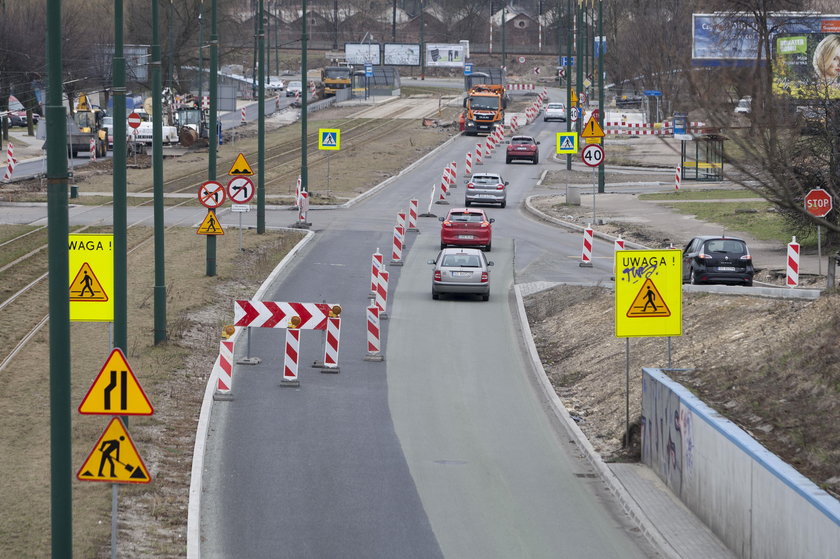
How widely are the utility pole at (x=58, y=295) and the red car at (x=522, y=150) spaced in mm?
59424

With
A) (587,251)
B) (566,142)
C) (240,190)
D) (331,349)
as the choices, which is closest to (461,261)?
(587,251)

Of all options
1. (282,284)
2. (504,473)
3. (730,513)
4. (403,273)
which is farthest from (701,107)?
(403,273)

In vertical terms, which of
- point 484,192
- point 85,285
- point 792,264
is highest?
point 484,192

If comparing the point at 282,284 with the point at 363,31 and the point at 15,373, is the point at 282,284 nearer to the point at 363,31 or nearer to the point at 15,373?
the point at 15,373

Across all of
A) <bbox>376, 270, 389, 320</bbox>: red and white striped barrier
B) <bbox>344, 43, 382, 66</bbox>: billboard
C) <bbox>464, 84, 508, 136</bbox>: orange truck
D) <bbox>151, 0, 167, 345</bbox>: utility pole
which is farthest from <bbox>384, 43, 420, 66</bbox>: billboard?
<bbox>151, 0, 167, 345</bbox>: utility pole

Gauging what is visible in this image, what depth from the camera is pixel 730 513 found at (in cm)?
1316

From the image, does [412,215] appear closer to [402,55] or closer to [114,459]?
[114,459]

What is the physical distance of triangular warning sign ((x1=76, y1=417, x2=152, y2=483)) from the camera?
11.1 m

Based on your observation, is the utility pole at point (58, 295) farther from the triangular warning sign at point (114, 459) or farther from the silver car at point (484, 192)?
the silver car at point (484, 192)

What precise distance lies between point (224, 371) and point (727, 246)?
14.4 metres

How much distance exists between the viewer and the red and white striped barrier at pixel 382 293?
92.2ft

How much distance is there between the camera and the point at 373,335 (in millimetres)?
24484

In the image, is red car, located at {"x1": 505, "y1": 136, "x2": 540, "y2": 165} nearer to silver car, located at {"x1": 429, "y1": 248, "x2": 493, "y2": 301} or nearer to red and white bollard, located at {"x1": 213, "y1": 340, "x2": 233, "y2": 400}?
silver car, located at {"x1": 429, "y1": 248, "x2": 493, "y2": 301}

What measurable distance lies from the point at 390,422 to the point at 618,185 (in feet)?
139
